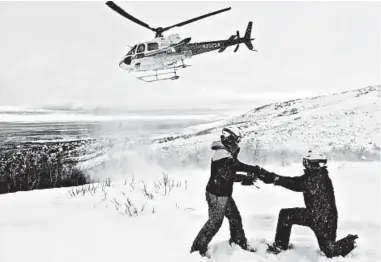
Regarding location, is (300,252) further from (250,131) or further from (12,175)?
(250,131)

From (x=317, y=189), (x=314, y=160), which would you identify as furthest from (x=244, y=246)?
(x=314, y=160)

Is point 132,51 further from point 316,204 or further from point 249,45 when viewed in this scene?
point 316,204

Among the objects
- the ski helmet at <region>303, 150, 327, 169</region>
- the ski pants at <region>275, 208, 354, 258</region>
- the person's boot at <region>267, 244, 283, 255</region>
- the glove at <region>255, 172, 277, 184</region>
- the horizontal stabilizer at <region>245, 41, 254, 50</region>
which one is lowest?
the person's boot at <region>267, 244, 283, 255</region>

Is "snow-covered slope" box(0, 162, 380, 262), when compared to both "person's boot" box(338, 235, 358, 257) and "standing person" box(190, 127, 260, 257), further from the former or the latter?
"standing person" box(190, 127, 260, 257)

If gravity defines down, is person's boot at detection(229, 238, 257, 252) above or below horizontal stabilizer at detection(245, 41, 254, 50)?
below

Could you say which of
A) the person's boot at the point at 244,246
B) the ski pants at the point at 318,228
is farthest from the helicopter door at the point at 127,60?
the ski pants at the point at 318,228

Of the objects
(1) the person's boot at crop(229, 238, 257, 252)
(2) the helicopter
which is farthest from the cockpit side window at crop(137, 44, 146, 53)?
(1) the person's boot at crop(229, 238, 257, 252)

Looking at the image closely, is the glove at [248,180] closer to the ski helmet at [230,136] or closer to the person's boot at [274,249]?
the ski helmet at [230,136]
